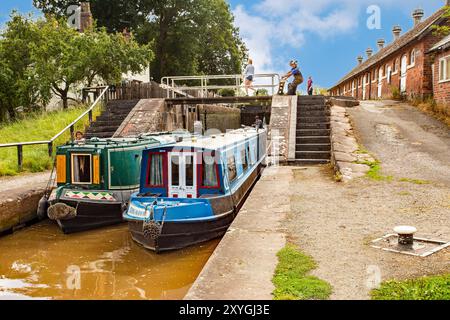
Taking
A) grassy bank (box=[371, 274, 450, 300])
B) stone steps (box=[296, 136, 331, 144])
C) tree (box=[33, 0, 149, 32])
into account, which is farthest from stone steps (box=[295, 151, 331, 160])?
tree (box=[33, 0, 149, 32])

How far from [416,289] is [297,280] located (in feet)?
3.55

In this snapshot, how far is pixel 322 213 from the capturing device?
23.5ft

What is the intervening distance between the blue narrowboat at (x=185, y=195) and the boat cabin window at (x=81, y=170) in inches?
71.3

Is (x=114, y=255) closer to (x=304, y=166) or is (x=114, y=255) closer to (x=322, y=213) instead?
(x=322, y=213)

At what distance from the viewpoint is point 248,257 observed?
521 cm

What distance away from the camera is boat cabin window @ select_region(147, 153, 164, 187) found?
8.70 meters

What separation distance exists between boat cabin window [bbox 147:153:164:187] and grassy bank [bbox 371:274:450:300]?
5345 millimetres

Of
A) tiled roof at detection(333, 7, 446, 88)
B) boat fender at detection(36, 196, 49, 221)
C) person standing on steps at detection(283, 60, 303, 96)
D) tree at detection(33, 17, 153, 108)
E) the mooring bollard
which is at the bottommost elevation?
boat fender at detection(36, 196, 49, 221)

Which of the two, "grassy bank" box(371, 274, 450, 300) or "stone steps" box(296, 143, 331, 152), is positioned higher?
"stone steps" box(296, 143, 331, 152)

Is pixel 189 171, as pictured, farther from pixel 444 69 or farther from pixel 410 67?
pixel 410 67

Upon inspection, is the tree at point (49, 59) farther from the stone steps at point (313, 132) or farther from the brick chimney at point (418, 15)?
the brick chimney at point (418, 15)

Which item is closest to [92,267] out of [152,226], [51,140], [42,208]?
[152,226]

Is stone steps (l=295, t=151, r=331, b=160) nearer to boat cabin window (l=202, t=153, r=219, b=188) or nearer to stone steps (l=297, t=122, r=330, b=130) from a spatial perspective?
stone steps (l=297, t=122, r=330, b=130)

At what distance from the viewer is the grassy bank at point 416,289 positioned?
153 inches
